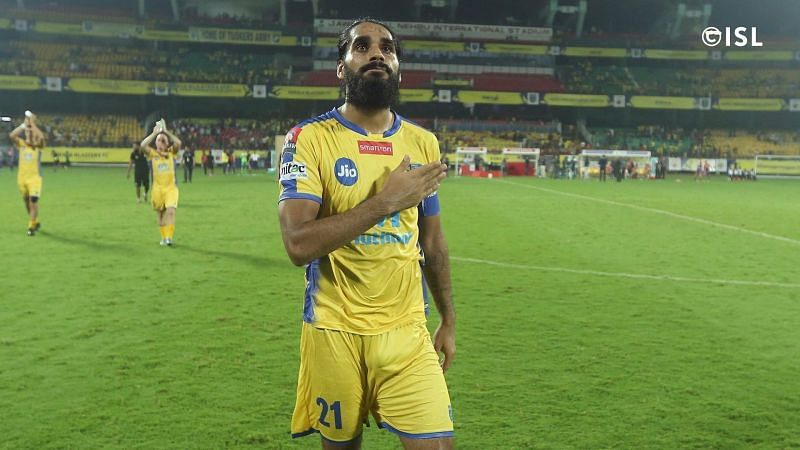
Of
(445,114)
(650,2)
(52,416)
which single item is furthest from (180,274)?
(650,2)

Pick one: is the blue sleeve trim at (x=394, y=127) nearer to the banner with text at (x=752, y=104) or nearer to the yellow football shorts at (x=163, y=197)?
the yellow football shorts at (x=163, y=197)

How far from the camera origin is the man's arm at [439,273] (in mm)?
3291

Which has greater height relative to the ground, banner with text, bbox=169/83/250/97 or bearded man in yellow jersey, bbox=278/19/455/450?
banner with text, bbox=169/83/250/97

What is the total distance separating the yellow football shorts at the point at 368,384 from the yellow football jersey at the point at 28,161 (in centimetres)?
1321

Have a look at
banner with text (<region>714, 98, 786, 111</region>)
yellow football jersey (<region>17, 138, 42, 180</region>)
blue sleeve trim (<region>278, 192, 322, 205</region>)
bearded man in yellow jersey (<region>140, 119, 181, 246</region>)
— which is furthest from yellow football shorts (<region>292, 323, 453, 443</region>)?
banner with text (<region>714, 98, 786, 111</region>)

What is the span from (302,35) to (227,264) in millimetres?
57940

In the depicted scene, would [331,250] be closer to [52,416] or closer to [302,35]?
[52,416]

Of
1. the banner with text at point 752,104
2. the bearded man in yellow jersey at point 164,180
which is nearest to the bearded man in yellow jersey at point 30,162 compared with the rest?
the bearded man in yellow jersey at point 164,180

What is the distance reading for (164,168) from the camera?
1324 centimetres

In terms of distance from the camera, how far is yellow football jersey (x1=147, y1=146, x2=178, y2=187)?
13.1 meters

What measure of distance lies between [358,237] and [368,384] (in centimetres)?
58

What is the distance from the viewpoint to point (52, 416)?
4777 millimetres

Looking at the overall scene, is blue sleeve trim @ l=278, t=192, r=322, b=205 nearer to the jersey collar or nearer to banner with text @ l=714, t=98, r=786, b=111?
the jersey collar
